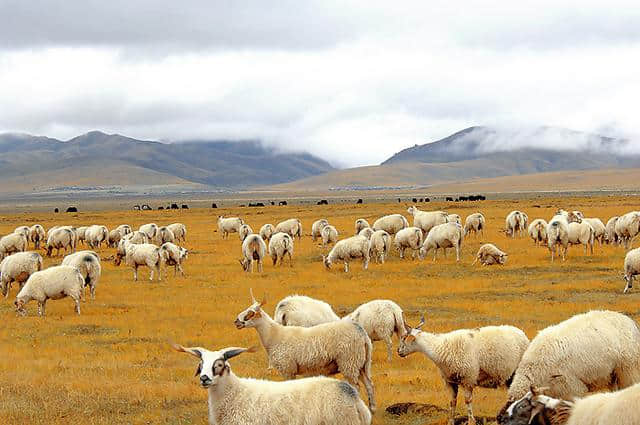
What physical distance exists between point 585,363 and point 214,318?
12199 millimetres

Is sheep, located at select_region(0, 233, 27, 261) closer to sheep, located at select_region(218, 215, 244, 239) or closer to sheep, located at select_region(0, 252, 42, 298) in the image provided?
sheep, located at select_region(0, 252, 42, 298)

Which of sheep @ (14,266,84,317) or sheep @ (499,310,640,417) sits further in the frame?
sheep @ (14,266,84,317)

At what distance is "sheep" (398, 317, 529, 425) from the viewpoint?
34.2ft

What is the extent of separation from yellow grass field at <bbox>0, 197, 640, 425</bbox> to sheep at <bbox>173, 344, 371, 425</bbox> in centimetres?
250

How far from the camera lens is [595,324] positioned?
9438 mm

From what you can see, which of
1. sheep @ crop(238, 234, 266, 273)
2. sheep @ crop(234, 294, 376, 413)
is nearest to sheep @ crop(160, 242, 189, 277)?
sheep @ crop(238, 234, 266, 273)

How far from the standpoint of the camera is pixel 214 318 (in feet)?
63.4

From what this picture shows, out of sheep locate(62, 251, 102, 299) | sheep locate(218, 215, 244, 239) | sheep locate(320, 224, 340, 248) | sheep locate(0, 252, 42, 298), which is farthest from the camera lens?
sheep locate(218, 215, 244, 239)

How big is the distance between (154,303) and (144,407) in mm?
10577

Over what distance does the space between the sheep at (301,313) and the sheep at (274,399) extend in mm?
5203

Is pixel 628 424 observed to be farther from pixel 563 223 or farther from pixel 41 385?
pixel 563 223

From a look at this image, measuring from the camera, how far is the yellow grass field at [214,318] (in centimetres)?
1188

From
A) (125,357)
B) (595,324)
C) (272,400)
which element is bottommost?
(125,357)

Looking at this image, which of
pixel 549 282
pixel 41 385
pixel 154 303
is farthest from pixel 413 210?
pixel 41 385
